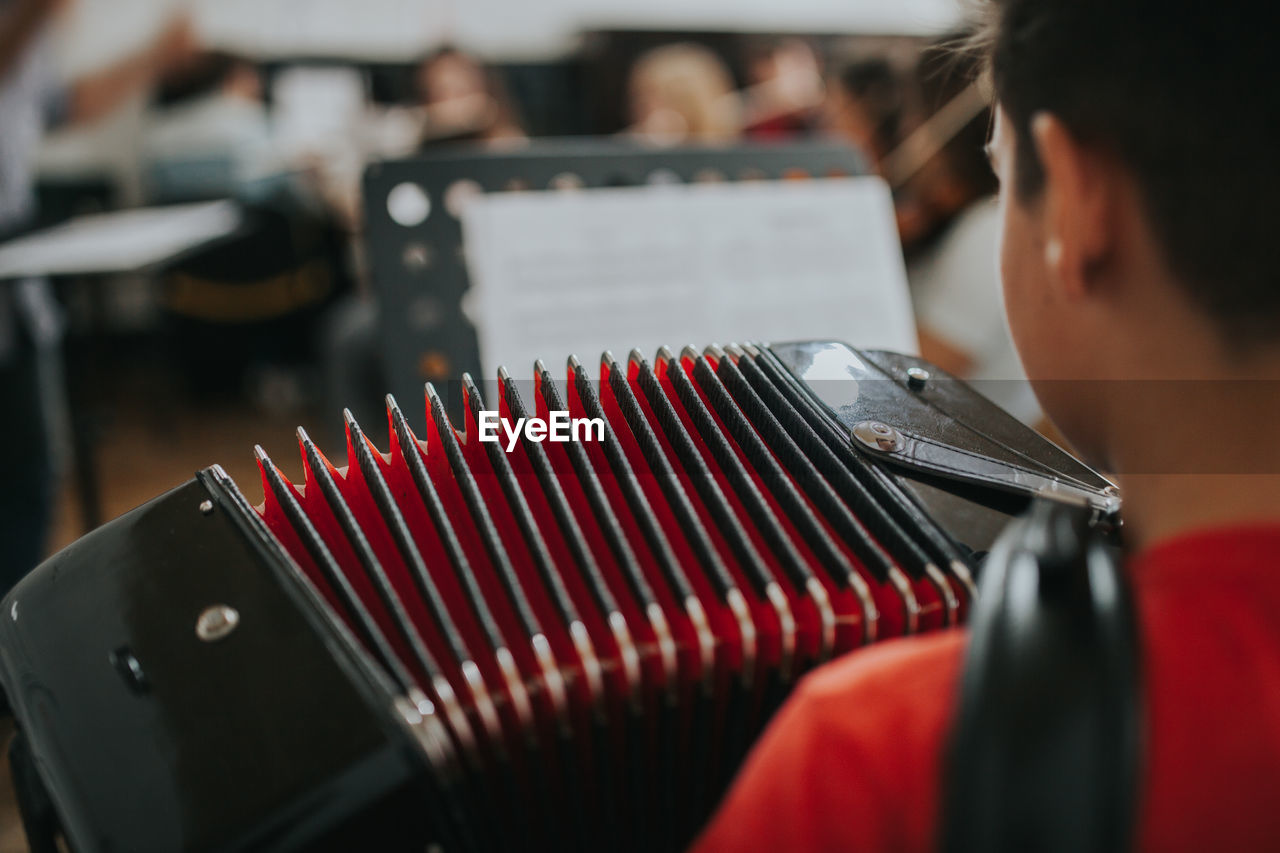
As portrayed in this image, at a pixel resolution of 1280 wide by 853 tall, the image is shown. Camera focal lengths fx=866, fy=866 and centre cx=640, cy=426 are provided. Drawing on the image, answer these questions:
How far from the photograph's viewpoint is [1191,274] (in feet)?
1.35

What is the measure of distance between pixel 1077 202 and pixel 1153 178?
0.11ft

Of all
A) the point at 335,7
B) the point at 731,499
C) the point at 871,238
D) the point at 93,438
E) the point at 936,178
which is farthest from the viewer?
the point at 335,7

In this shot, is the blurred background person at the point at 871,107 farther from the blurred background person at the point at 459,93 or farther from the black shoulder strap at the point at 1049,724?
the black shoulder strap at the point at 1049,724

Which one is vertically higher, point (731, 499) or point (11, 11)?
point (11, 11)

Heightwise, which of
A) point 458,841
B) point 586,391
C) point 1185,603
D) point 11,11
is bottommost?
point 458,841

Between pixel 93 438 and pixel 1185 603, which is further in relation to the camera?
pixel 93 438

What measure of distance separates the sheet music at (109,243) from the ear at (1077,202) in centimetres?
127

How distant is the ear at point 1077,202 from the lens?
1.41 feet

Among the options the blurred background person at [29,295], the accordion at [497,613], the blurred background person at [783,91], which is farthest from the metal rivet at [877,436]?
the blurred background person at [783,91]

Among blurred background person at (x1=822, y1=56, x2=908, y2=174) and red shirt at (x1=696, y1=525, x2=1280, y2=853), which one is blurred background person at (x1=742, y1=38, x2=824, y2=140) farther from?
red shirt at (x1=696, y1=525, x2=1280, y2=853)

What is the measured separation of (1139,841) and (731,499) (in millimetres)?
313

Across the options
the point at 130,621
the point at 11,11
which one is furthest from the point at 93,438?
the point at 130,621

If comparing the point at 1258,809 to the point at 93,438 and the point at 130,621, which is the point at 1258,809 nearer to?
the point at 130,621

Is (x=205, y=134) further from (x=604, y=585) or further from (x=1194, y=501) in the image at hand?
(x=1194, y=501)
